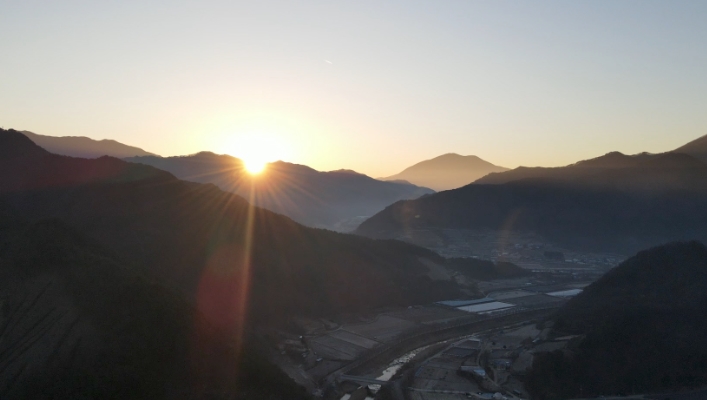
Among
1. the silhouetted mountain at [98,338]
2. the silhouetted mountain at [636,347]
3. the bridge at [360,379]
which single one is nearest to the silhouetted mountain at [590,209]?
the silhouetted mountain at [636,347]

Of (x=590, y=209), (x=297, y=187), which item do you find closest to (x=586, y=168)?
(x=590, y=209)

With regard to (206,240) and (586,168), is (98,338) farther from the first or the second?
(586,168)

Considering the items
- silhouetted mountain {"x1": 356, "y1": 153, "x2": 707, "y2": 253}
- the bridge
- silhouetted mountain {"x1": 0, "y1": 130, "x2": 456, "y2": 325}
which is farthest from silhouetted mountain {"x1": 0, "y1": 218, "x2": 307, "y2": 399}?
silhouetted mountain {"x1": 356, "y1": 153, "x2": 707, "y2": 253}

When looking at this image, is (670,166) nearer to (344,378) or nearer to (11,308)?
(344,378)

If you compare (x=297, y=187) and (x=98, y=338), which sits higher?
(x=297, y=187)

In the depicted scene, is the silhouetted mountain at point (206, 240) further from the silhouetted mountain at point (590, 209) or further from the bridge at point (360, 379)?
the silhouetted mountain at point (590, 209)

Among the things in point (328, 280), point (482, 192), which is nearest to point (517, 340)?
point (328, 280)

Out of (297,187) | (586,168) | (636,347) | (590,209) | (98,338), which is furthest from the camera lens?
(297,187)

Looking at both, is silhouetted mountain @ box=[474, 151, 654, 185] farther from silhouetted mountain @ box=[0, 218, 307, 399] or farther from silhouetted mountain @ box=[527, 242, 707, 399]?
silhouetted mountain @ box=[0, 218, 307, 399]
